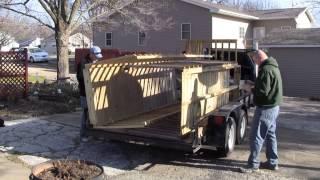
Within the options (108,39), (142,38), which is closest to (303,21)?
(142,38)

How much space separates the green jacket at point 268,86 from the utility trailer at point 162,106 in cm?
74

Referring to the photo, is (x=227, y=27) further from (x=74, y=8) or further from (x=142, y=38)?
(x=74, y=8)

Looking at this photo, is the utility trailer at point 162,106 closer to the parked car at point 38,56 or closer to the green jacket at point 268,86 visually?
the green jacket at point 268,86

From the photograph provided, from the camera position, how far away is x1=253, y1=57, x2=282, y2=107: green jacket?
740 centimetres

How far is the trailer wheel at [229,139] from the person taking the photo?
8047mm

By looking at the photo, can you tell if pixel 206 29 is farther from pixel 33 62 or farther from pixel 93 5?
pixel 33 62

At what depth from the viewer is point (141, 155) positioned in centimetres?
865

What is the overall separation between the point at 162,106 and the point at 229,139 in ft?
8.21

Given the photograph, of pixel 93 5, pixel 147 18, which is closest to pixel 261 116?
pixel 93 5

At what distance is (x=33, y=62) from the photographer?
55.8 metres

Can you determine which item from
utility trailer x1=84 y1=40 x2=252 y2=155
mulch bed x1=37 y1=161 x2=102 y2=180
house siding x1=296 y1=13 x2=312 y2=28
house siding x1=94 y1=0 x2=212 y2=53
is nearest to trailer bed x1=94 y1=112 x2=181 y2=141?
utility trailer x1=84 y1=40 x2=252 y2=155

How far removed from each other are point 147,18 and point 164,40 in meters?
6.74

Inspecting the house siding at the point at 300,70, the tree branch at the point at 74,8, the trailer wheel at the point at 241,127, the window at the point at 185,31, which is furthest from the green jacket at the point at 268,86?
the window at the point at 185,31

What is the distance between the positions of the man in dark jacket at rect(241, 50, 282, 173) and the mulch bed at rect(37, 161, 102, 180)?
9.74 ft
